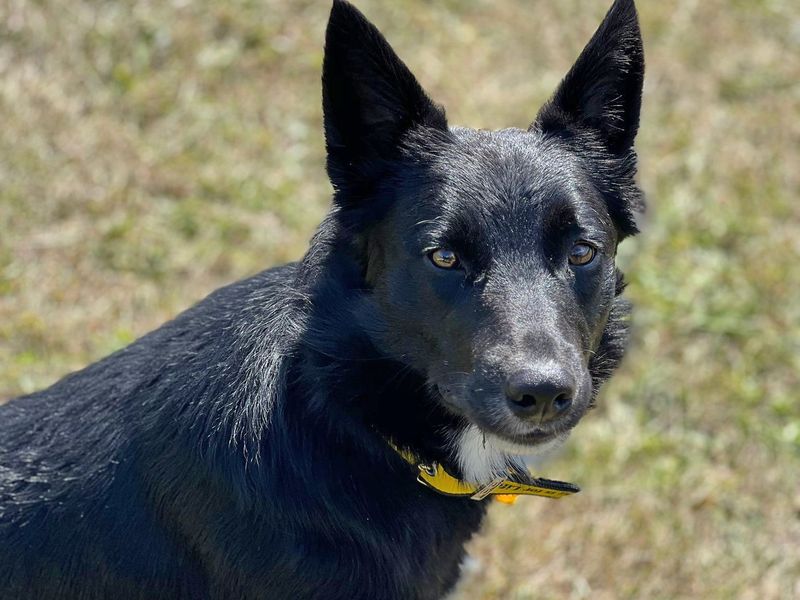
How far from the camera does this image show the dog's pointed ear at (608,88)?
3.47 metres

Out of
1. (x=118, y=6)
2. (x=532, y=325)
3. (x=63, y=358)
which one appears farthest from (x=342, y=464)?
(x=118, y=6)

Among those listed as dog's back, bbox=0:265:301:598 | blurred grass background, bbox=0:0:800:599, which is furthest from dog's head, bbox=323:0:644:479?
blurred grass background, bbox=0:0:800:599

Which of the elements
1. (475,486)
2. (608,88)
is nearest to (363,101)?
(608,88)

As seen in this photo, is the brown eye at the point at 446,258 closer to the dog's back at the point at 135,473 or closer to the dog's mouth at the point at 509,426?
the dog's mouth at the point at 509,426

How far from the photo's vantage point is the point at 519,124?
7.45 m

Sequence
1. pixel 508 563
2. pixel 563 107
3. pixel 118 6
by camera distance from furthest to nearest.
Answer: pixel 118 6 < pixel 508 563 < pixel 563 107

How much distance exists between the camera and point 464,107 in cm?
757

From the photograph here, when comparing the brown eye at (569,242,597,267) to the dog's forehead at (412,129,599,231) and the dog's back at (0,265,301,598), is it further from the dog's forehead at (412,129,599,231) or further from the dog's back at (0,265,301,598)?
the dog's back at (0,265,301,598)

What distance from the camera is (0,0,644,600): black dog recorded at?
3.30m

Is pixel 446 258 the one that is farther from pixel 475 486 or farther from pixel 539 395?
pixel 475 486

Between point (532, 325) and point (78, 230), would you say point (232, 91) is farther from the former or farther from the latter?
point (532, 325)

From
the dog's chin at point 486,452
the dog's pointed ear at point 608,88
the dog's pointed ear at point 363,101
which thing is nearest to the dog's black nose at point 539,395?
the dog's chin at point 486,452

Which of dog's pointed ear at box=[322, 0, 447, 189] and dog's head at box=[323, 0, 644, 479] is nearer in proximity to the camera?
dog's head at box=[323, 0, 644, 479]

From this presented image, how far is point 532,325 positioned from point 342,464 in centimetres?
80
